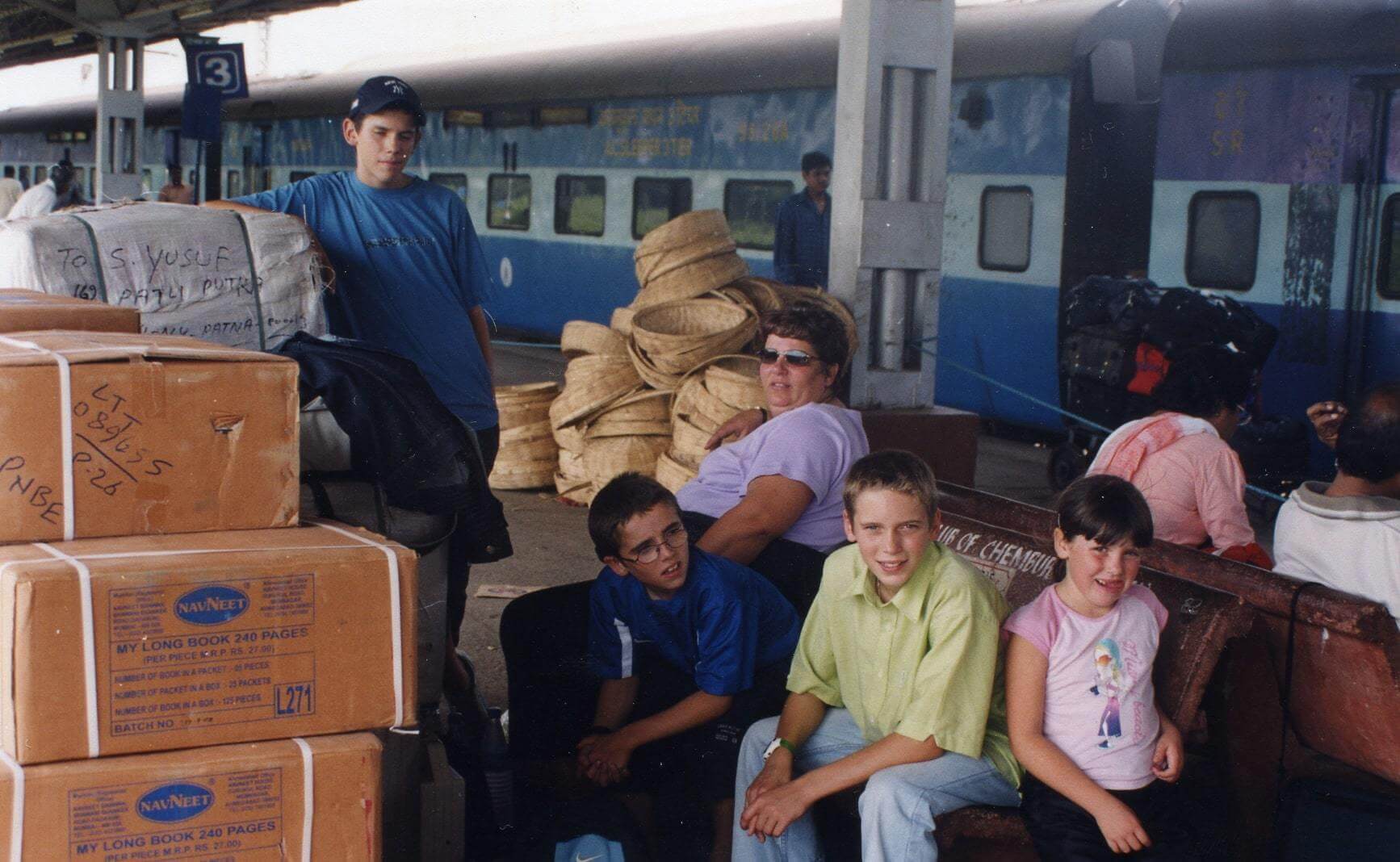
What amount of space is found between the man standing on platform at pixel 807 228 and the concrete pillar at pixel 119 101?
10794 mm

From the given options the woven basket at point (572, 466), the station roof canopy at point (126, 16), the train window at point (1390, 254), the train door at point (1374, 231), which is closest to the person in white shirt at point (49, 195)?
the station roof canopy at point (126, 16)

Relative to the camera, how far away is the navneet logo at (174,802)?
2.33 meters

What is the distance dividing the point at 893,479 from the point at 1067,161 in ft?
22.8

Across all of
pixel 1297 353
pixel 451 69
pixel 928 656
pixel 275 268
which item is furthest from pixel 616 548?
pixel 451 69

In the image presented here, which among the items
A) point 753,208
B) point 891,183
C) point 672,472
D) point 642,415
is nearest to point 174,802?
point 891,183

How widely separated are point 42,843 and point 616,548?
1466 millimetres

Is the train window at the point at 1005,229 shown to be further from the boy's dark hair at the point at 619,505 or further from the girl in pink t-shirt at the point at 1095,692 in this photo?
the girl in pink t-shirt at the point at 1095,692

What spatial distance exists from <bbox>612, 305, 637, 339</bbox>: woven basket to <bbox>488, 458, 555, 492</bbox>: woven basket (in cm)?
83

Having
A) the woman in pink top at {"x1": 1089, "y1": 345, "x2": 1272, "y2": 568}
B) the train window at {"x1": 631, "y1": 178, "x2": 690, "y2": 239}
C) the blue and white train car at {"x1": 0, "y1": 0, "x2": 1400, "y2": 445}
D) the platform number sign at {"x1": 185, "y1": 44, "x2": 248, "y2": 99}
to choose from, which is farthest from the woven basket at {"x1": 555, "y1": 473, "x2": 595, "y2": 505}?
the platform number sign at {"x1": 185, "y1": 44, "x2": 248, "y2": 99}

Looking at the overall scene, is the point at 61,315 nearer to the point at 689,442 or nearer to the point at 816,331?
the point at 816,331

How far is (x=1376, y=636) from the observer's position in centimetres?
298

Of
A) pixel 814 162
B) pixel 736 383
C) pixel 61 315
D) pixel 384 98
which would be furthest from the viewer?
pixel 814 162

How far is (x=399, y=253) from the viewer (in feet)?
13.5

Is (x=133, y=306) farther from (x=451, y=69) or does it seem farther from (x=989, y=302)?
(x=451, y=69)
